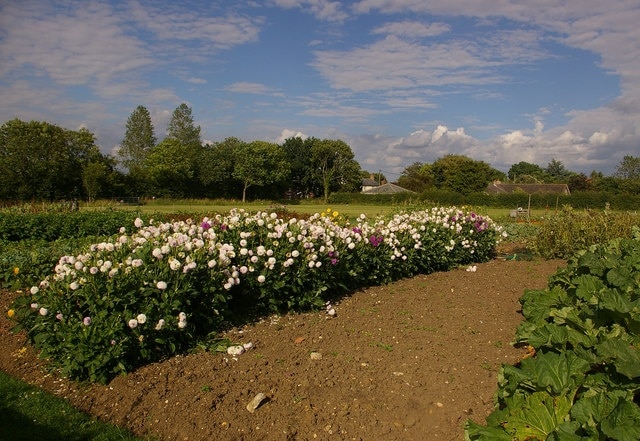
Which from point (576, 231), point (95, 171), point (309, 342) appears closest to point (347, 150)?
point (95, 171)

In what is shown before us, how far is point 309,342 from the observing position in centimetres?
413

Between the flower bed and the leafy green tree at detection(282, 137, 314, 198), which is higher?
the leafy green tree at detection(282, 137, 314, 198)

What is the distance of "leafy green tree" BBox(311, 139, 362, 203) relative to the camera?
66.9m

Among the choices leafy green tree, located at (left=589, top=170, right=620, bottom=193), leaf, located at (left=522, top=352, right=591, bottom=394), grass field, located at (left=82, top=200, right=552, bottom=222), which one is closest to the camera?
leaf, located at (left=522, top=352, right=591, bottom=394)

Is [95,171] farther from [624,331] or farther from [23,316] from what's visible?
[624,331]

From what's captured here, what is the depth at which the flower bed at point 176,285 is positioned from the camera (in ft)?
11.3

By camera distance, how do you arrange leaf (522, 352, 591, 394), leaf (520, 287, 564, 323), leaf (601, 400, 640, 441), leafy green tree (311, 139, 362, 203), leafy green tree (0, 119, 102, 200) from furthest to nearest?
leafy green tree (311, 139, 362, 203) < leafy green tree (0, 119, 102, 200) < leaf (520, 287, 564, 323) < leaf (522, 352, 591, 394) < leaf (601, 400, 640, 441)

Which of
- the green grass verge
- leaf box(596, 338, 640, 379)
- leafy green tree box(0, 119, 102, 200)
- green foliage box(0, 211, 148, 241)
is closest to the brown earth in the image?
the green grass verge

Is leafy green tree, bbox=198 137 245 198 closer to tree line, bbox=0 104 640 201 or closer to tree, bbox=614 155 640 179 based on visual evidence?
tree line, bbox=0 104 640 201

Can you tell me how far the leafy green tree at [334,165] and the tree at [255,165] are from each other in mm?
11902

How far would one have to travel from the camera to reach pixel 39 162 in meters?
38.8

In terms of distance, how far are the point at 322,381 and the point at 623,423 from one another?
7.14 ft

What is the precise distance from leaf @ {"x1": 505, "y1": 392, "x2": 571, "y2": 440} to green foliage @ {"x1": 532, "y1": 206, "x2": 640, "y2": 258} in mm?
7322

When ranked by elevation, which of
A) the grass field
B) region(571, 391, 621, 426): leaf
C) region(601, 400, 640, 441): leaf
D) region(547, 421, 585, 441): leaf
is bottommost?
the grass field
